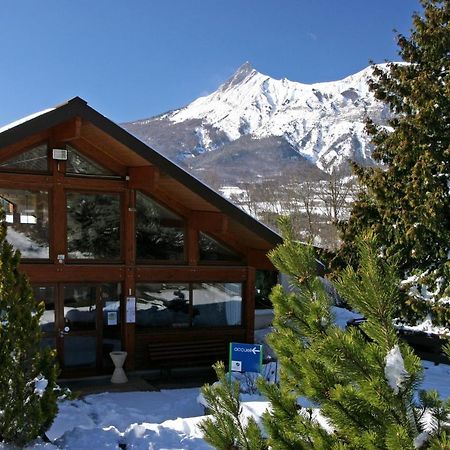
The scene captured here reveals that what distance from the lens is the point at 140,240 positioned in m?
13.1

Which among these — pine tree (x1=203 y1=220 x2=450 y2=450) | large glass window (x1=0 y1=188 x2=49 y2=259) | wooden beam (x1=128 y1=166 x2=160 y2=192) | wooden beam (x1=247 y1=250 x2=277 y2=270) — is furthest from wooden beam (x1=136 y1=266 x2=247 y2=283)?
pine tree (x1=203 y1=220 x2=450 y2=450)

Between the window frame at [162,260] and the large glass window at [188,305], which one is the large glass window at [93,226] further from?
the large glass window at [188,305]

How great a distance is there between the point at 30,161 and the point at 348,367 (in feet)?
35.2

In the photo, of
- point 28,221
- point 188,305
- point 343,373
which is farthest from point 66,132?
point 343,373

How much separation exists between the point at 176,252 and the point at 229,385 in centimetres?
1046

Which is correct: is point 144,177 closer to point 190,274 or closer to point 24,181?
point 24,181

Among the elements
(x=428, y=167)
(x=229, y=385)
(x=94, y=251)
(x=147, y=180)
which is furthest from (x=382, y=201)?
(x=229, y=385)

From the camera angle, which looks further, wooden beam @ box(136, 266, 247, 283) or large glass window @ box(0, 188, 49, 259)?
wooden beam @ box(136, 266, 247, 283)

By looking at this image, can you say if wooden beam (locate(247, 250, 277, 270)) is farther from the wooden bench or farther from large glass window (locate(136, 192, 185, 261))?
the wooden bench

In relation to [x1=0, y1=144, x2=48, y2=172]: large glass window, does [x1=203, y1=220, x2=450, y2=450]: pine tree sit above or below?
below

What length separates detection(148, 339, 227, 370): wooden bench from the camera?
13062 mm

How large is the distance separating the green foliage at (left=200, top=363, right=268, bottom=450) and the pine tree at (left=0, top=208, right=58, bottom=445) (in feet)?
11.9

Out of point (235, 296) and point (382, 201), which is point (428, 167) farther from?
point (235, 296)

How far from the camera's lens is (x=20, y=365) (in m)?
6.13
